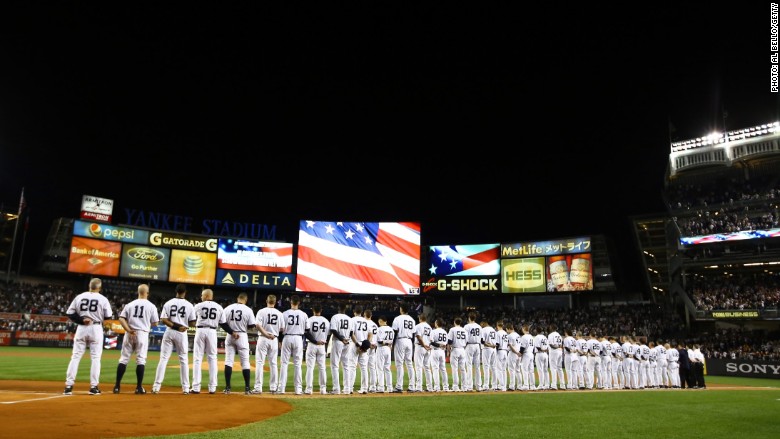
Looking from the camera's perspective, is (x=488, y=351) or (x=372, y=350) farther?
(x=488, y=351)

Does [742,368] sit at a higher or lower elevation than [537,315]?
lower

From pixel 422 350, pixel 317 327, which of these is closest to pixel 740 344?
pixel 422 350

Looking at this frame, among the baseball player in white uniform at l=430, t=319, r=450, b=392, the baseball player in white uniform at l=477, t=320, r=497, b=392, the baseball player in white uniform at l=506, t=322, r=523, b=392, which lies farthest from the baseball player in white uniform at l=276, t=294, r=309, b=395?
the baseball player in white uniform at l=506, t=322, r=523, b=392

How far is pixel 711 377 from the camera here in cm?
2981

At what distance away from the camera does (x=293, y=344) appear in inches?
478

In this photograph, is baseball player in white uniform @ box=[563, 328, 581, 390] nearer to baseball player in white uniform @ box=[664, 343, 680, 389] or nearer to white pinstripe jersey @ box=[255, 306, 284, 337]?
baseball player in white uniform @ box=[664, 343, 680, 389]

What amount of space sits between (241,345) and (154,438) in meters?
5.60

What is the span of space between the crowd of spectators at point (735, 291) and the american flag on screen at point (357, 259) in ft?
70.1

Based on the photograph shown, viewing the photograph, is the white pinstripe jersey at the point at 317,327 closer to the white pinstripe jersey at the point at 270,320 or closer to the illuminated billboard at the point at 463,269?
the white pinstripe jersey at the point at 270,320

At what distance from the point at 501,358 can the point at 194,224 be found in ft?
150

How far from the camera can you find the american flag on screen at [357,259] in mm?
45125

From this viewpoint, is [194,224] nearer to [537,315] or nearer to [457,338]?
[537,315]

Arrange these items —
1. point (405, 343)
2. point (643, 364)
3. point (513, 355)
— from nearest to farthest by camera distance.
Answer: point (405, 343), point (513, 355), point (643, 364)

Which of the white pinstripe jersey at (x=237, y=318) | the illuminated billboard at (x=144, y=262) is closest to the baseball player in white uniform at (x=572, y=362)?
the white pinstripe jersey at (x=237, y=318)
